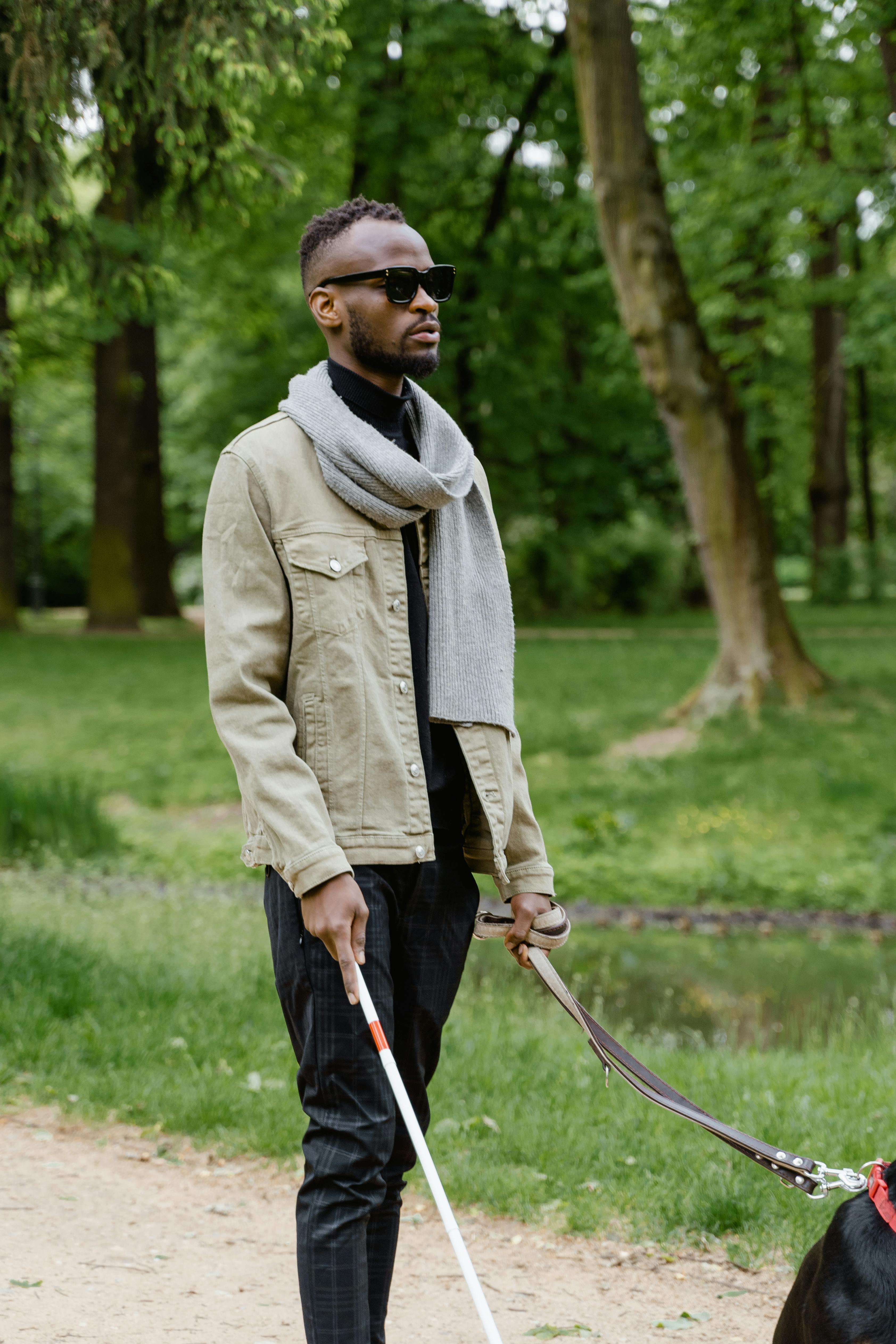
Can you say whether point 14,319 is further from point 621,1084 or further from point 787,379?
point 621,1084

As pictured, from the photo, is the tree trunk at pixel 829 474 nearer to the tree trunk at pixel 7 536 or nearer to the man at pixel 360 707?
the tree trunk at pixel 7 536

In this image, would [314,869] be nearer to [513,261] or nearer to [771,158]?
[771,158]

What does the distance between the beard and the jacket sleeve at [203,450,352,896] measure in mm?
340

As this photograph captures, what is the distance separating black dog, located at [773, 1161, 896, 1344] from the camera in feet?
Result: 7.97

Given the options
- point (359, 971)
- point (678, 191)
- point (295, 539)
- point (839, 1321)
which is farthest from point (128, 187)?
point (678, 191)

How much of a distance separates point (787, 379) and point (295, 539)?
19.3 meters

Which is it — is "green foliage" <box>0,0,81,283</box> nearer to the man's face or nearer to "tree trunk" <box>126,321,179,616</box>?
the man's face

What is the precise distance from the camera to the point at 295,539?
103 inches

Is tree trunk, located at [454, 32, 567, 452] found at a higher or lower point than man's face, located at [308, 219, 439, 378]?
higher

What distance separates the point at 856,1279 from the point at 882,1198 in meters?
0.15

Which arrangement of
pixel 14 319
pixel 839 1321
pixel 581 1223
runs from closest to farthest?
1. pixel 839 1321
2. pixel 581 1223
3. pixel 14 319

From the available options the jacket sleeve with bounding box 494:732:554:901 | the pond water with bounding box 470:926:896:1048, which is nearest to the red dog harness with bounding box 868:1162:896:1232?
the jacket sleeve with bounding box 494:732:554:901

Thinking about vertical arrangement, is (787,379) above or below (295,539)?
above

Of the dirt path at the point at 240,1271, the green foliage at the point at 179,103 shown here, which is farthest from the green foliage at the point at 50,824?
the dirt path at the point at 240,1271
